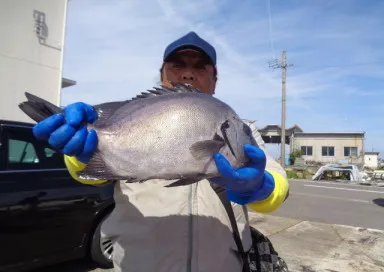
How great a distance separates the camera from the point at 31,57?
1326 centimetres

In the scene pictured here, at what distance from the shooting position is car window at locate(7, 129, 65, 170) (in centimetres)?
365

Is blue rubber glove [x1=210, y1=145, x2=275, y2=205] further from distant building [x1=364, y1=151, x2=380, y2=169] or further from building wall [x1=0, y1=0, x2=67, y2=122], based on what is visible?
distant building [x1=364, y1=151, x2=380, y2=169]

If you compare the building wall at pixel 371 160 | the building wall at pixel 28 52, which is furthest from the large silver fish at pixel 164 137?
the building wall at pixel 371 160

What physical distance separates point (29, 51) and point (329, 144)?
37316mm

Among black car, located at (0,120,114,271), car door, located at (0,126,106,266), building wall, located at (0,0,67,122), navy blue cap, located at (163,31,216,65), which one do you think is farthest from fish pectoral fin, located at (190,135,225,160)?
building wall, located at (0,0,67,122)

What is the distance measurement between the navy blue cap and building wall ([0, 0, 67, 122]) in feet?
37.8

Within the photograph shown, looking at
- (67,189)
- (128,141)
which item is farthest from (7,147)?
(128,141)

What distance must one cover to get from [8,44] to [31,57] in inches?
36.9

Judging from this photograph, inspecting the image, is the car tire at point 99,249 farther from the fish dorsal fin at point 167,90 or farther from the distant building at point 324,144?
the distant building at point 324,144

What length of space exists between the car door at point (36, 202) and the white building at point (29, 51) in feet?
28.3

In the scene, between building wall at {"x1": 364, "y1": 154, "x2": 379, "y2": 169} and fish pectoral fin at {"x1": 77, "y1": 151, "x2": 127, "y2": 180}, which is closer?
fish pectoral fin at {"x1": 77, "y1": 151, "x2": 127, "y2": 180}

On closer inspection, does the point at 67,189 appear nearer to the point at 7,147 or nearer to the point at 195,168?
the point at 7,147

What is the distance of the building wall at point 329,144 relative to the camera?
132 ft

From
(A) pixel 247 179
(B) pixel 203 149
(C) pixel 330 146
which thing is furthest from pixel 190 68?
(C) pixel 330 146
